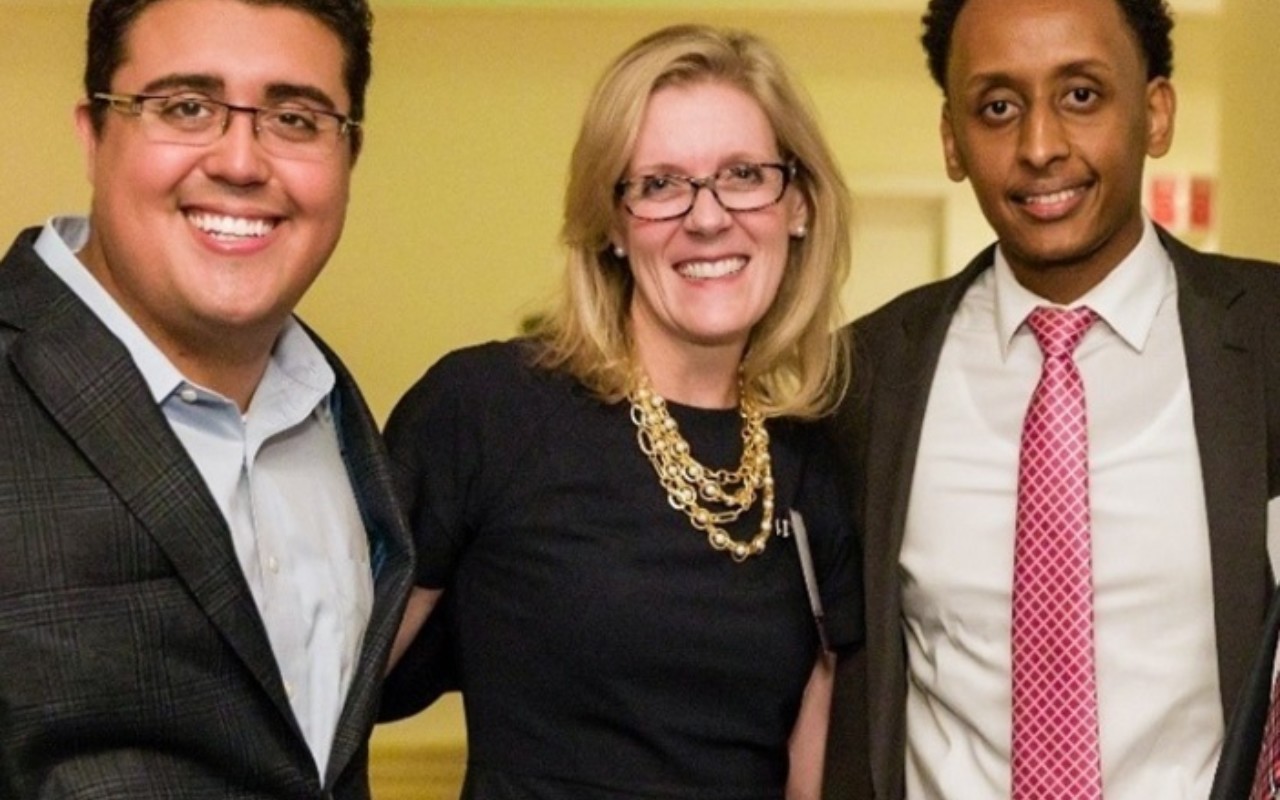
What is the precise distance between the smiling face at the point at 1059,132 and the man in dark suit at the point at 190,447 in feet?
2.50

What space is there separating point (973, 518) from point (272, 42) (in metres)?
0.99

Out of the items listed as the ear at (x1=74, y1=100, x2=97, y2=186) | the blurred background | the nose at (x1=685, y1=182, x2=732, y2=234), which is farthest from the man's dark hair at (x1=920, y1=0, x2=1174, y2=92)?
the blurred background

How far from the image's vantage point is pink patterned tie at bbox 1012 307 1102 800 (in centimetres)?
211

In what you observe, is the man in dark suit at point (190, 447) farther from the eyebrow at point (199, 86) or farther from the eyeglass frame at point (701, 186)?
the eyeglass frame at point (701, 186)

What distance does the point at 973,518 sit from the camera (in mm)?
2232

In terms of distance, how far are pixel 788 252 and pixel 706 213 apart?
8.6 inches

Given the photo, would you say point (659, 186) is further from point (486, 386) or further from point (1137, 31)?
point (1137, 31)

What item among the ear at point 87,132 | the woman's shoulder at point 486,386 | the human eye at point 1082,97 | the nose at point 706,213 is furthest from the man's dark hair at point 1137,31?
the ear at point 87,132

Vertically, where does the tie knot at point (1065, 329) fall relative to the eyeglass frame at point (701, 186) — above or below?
below

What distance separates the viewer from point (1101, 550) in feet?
7.04

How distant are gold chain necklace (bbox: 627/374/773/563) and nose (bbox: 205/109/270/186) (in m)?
0.64

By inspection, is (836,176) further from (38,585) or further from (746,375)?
(38,585)

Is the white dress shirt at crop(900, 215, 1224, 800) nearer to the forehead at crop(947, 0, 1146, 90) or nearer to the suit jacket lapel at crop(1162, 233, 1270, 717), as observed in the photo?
the suit jacket lapel at crop(1162, 233, 1270, 717)

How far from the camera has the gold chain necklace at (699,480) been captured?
2213 millimetres
